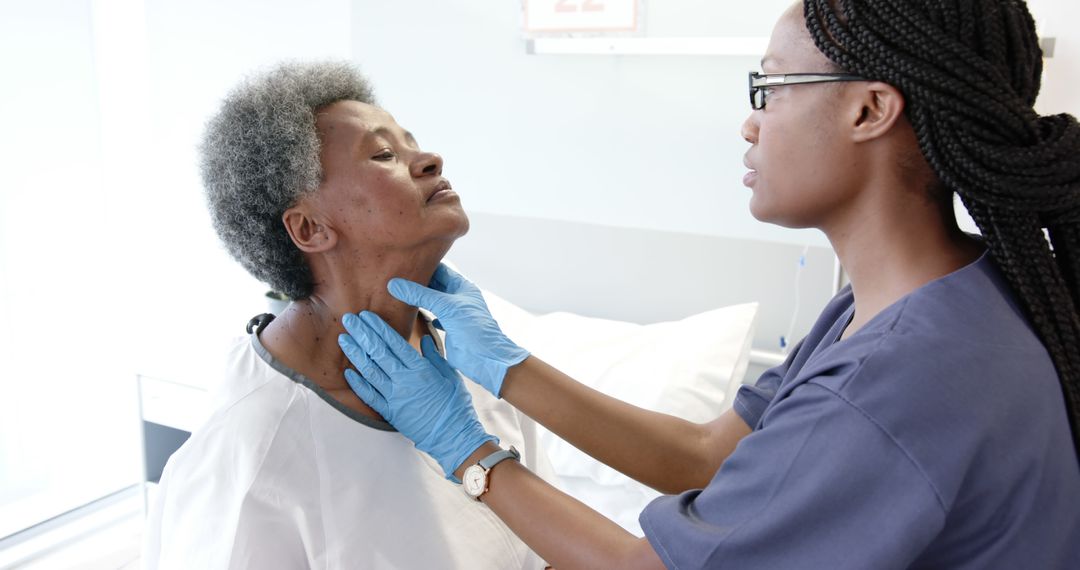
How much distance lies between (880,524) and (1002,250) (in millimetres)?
331

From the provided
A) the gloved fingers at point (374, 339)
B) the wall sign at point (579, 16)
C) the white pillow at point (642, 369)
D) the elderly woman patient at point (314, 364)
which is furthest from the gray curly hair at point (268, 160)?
the wall sign at point (579, 16)

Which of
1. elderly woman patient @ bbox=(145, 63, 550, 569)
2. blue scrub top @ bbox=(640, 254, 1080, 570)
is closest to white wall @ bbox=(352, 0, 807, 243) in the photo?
elderly woman patient @ bbox=(145, 63, 550, 569)

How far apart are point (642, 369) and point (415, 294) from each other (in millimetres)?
838

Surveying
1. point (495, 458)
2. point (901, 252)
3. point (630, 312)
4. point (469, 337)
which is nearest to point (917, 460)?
point (901, 252)

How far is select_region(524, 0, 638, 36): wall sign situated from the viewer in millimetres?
1999

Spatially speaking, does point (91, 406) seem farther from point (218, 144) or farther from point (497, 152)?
point (218, 144)

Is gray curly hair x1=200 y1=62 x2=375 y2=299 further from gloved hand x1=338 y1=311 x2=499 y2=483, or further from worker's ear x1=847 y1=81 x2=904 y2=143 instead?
worker's ear x1=847 y1=81 x2=904 y2=143

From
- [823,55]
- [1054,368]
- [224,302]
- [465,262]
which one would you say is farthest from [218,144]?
[224,302]

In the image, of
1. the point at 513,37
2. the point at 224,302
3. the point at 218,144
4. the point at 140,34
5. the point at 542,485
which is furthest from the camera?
the point at 224,302

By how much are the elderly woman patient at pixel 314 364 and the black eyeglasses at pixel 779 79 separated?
0.45 m

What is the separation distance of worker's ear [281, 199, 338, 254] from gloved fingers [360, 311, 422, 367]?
0.40 ft

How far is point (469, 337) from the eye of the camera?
119cm

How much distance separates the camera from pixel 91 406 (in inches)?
97.2

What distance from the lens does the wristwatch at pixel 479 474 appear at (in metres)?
1.06
